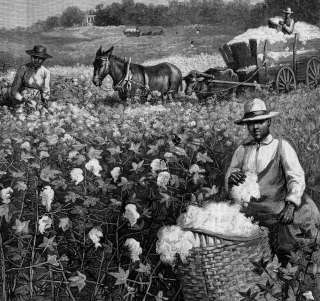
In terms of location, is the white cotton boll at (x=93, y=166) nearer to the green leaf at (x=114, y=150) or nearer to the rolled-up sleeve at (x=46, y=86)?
the green leaf at (x=114, y=150)

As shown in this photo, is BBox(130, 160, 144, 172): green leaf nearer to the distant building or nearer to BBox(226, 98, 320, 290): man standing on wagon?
BBox(226, 98, 320, 290): man standing on wagon

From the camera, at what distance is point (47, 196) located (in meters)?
5.56

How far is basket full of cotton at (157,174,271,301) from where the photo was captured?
192 inches

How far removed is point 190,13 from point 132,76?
2.65 ft

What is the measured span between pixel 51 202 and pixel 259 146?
5.65 ft

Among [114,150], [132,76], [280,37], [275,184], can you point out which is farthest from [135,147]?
[280,37]

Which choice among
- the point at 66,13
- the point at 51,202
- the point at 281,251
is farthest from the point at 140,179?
the point at 66,13

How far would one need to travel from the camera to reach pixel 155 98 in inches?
264

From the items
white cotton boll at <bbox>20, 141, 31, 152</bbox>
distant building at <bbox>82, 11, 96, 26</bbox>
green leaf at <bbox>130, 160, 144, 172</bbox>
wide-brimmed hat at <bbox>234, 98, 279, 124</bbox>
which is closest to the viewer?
wide-brimmed hat at <bbox>234, 98, 279, 124</bbox>

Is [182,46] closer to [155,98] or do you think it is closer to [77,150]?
[155,98]

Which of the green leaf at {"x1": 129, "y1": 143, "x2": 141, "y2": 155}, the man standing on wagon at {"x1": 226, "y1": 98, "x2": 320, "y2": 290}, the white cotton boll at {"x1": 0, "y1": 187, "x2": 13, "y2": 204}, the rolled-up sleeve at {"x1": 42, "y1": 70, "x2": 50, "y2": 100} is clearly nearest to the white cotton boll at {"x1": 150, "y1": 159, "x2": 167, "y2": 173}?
the green leaf at {"x1": 129, "y1": 143, "x2": 141, "y2": 155}

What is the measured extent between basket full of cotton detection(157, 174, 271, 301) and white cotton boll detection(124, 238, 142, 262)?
294 mm

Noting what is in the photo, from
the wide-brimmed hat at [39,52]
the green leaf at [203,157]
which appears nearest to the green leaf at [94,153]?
the green leaf at [203,157]

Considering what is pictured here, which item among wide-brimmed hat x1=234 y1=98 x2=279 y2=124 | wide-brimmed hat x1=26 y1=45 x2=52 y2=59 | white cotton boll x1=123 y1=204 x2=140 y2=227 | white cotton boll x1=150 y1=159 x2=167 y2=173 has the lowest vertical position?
white cotton boll x1=123 y1=204 x2=140 y2=227
